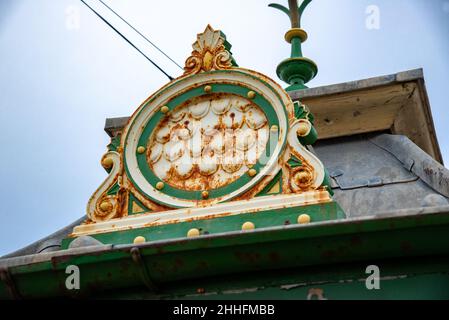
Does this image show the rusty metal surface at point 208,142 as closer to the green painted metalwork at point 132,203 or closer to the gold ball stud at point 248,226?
the green painted metalwork at point 132,203

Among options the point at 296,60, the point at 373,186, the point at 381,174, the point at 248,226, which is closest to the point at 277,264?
the point at 248,226

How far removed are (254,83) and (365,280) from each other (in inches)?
72.4

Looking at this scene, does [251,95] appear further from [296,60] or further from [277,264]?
[296,60]

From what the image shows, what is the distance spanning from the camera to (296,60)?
8391 mm

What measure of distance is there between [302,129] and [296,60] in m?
3.30

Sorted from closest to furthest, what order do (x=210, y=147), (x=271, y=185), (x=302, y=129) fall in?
1. (x=271, y=185)
2. (x=302, y=129)
3. (x=210, y=147)

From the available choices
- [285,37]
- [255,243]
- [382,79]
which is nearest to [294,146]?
[255,243]

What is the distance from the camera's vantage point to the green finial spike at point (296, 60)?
8375 mm

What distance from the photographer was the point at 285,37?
8609 mm

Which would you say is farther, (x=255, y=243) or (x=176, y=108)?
(x=176, y=108)

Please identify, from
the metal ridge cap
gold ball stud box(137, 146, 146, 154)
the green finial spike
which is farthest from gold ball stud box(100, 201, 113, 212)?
the green finial spike
